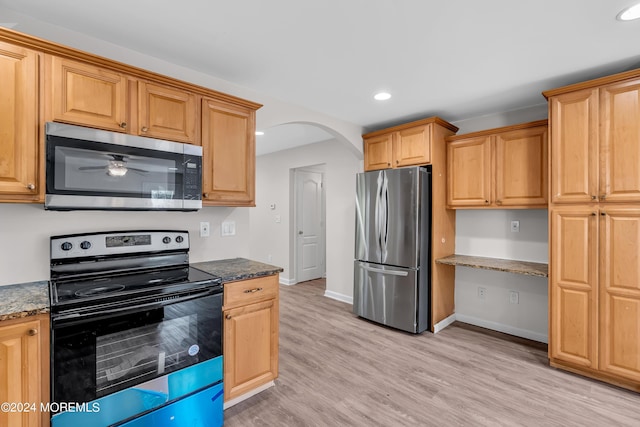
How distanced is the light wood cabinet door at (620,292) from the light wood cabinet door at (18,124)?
3.77 m

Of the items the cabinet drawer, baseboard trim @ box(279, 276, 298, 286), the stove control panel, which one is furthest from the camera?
baseboard trim @ box(279, 276, 298, 286)

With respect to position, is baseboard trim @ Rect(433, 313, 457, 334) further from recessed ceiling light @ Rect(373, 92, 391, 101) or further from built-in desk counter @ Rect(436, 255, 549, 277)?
recessed ceiling light @ Rect(373, 92, 391, 101)

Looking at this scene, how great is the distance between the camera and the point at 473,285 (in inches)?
144

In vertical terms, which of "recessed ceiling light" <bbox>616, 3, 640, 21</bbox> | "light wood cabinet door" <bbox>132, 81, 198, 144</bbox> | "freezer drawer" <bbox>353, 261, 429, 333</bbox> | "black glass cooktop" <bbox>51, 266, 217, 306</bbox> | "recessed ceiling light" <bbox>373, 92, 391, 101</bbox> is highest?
"recessed ceiling light" <bbox>373, 92, 391, 101</bbox>

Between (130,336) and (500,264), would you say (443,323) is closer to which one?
(500,264)

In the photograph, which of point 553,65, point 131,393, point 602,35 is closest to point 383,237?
point 553,65

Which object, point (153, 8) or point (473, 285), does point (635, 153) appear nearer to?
point (473, 285)

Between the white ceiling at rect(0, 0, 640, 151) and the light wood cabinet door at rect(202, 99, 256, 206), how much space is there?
1.27 ft

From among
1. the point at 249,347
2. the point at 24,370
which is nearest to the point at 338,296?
the point at 249,347

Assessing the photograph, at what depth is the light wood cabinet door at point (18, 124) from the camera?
1.51 meters

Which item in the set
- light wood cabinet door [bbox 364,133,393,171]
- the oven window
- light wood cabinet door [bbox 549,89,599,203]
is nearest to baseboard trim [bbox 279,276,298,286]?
light wood cabinet door [bbox 364,133,393,171]

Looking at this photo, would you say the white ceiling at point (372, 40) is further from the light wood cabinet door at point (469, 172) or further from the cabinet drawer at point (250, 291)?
the cabinet drawer at point (250, 291)

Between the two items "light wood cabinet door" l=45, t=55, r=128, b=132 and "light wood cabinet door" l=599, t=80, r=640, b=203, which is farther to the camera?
"light wood cabinet door" l=599, t=80, r=640, b=203

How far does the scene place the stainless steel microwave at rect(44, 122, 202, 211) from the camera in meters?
1.62
